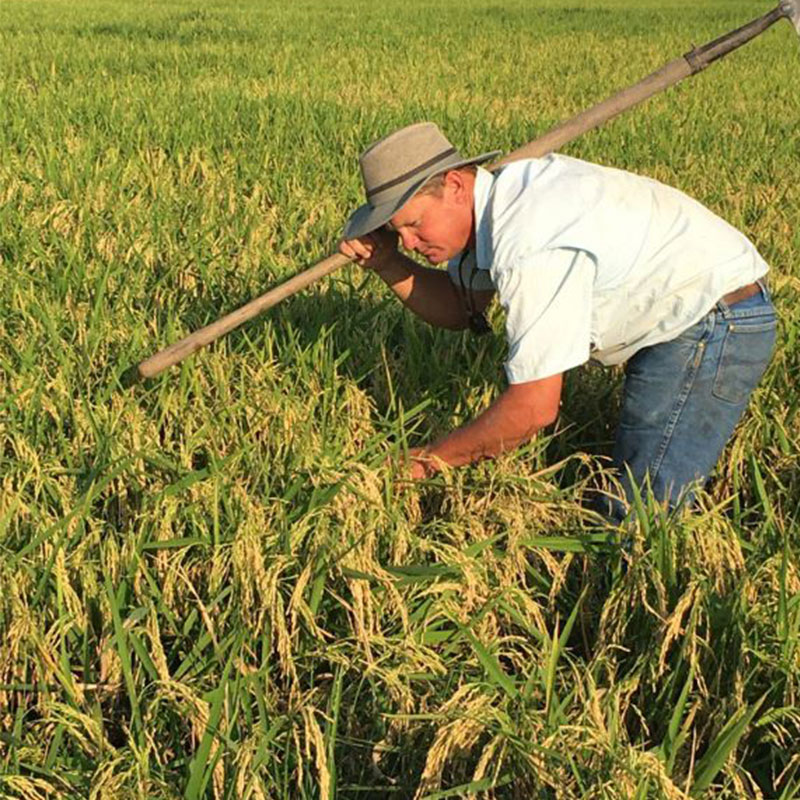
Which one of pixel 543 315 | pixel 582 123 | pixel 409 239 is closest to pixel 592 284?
pixel 543 315

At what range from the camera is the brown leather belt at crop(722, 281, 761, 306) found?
2115 mm

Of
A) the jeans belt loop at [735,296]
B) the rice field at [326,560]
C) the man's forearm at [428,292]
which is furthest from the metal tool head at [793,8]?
the man's forearm at [428,292]

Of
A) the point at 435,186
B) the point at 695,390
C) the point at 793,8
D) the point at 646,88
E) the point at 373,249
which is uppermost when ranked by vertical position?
the point at 793,8

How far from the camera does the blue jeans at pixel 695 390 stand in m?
2.11

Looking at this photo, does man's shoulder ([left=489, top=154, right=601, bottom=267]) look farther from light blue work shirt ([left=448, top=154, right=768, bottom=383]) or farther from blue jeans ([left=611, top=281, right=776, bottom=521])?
blue jeans ([left=611, top=281, right=776, bottom=521])

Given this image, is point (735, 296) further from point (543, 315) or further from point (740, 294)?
point (543, 315)

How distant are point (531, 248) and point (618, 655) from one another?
798 millimetres

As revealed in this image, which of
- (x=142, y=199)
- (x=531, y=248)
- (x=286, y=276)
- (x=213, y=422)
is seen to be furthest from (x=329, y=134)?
(x=531, y=248)

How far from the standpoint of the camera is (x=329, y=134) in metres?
5.77

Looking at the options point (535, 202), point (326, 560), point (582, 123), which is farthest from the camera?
point (582, 123)

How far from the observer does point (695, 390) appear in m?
2.13

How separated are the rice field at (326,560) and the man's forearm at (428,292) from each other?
189 mm

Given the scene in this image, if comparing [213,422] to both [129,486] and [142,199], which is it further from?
[142,199]

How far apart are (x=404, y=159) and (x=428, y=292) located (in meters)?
0.62
